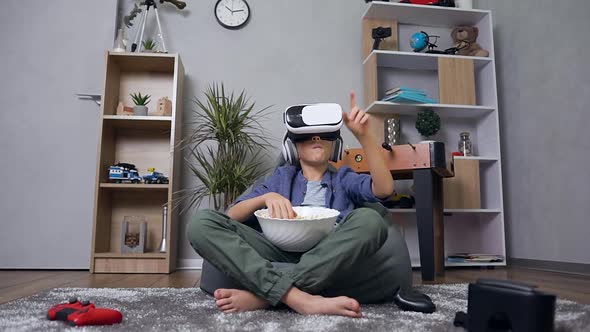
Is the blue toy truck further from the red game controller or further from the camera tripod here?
the red game controller

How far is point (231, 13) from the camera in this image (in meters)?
3.03

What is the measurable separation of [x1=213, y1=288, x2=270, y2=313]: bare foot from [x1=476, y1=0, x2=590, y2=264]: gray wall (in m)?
1.95

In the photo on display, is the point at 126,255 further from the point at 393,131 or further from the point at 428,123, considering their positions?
the point at 428,123

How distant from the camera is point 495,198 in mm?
2957

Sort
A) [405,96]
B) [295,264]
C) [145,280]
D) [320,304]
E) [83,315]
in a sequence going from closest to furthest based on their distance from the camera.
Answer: [83,315] → [320,304] → [295,264] → [145,280] → [405,96]

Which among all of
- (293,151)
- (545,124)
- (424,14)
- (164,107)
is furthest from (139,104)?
(545,124)

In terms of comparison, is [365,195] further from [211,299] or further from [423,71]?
[423,71]

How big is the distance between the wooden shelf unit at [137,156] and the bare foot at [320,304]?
1.48m

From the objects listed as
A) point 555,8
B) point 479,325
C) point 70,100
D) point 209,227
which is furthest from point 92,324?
point 555,8

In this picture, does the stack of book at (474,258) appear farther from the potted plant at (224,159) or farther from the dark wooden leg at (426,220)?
the potted plant at (224,159)

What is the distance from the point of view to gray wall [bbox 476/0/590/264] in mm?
2404

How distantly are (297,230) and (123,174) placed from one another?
1.68 metres


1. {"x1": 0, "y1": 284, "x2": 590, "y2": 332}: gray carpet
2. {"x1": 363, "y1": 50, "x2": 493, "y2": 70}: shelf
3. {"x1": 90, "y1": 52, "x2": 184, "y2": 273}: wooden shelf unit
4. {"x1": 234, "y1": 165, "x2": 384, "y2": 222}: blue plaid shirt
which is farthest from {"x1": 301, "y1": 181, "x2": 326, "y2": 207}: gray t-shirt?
{"x1": 363, "y1": 50, "x2": 493, "y2": 70}: shelf

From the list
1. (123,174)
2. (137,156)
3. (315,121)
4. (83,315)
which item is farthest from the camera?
(137,156)
